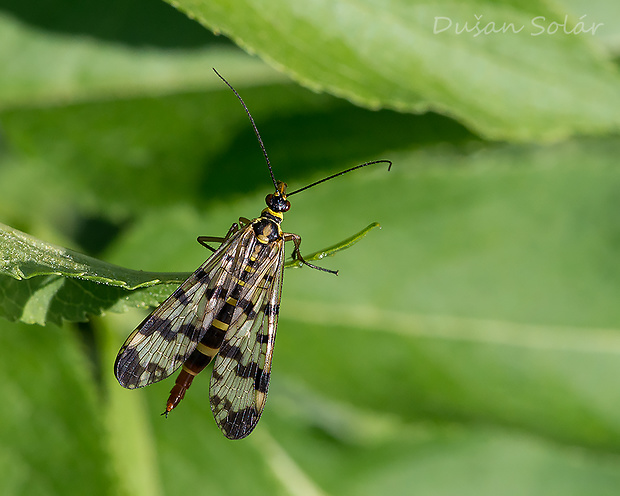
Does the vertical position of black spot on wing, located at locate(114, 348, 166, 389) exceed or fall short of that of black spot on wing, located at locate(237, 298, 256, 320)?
it exceeds it

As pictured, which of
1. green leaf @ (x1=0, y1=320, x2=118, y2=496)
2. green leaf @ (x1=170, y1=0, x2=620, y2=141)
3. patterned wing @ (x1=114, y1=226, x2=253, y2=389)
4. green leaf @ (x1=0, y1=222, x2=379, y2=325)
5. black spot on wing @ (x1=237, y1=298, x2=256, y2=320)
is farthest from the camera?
black spot on wing @ (x1=237, y1=298, x2=256, y2=320)

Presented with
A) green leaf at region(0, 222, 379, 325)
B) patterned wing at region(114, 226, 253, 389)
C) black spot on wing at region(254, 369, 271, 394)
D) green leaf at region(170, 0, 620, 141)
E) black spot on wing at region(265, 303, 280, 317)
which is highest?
green leaf at region(170, 0, 620, 141)

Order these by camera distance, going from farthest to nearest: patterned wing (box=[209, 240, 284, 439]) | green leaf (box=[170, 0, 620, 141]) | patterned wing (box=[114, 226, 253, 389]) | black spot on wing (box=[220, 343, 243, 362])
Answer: black spot on wing (box=[220, 343, 243, 362]) → patterned wing (box=[209, 240, 284, 439]) → patterned wing (box=[114, 226, 253, 389]) → green leaf (box=[170, 0, 620, 141])

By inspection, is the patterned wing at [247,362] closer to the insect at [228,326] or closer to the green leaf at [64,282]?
the insect at [228,326]

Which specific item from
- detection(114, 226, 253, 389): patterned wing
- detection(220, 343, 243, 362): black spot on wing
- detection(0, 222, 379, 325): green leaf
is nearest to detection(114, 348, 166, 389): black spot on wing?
detection(114, 226, 253, 389): patterned wing

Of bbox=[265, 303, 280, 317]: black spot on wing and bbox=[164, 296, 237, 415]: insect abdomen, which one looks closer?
bbox=[164, 296, 237, 415]: insect abdomen

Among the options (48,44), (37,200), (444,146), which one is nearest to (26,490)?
(37,200)

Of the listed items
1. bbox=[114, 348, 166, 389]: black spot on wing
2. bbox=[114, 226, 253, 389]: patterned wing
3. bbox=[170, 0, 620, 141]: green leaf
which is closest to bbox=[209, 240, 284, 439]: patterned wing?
bbox=[114, 226, 253, 389]: patterned wing

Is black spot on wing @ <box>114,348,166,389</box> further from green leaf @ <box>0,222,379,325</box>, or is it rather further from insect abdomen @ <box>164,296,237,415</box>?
green leaf @ <box>0,222,379,325</box>

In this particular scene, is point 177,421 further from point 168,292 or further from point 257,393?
point 168,292
